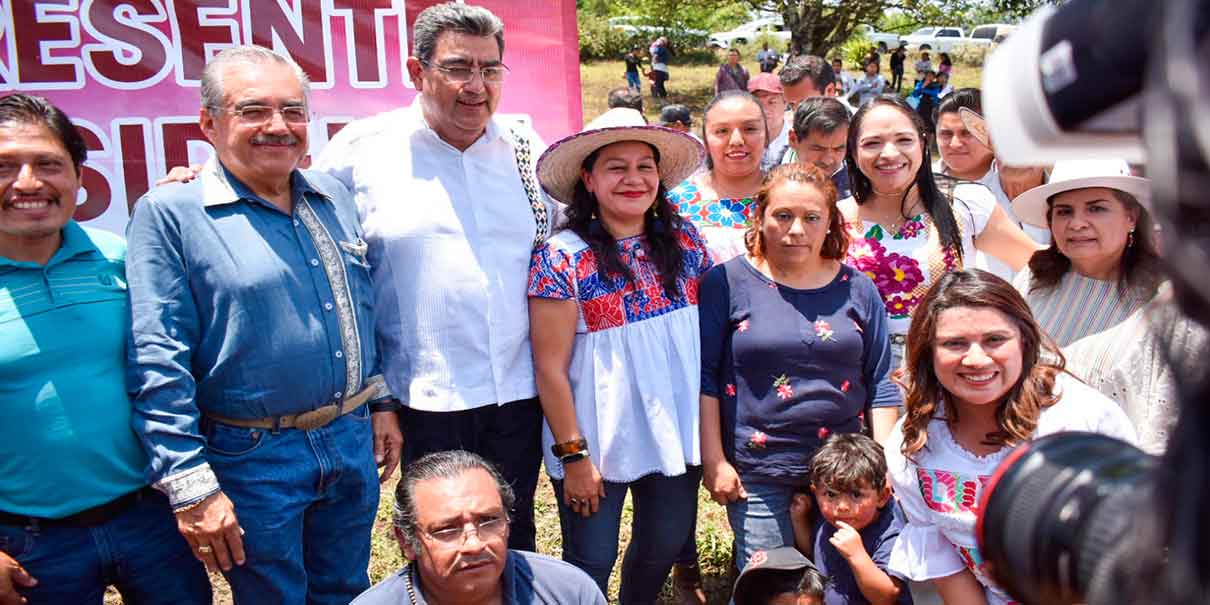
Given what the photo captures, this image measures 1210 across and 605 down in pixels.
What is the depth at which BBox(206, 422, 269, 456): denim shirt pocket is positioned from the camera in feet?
7.62

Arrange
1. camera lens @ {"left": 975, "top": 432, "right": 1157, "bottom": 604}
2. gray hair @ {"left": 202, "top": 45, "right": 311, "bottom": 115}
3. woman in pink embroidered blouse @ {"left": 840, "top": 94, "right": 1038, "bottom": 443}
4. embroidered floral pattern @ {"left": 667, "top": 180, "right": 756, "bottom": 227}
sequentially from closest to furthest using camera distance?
1. camera lens @ {"left": 975, "top": 432, "right": 1157, "bottom": 604}
2. gray hair @ {"left": 202, "top": 45, "right": 311, "bottom": 115}
3. woman in pink embroidered blouse @ {"left": 840, "top": 94, "right": 1038, "bottom": 443}
4. embroidered floral pattern @ {"left": 667, "top": 180, "right": 756, "bottom": 227}

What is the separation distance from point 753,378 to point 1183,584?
2.21 metres

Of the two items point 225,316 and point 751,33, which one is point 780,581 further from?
point 751,33

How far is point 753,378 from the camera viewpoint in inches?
110

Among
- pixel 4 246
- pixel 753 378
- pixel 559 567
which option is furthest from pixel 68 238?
pixel 753 378

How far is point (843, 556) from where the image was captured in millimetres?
2783

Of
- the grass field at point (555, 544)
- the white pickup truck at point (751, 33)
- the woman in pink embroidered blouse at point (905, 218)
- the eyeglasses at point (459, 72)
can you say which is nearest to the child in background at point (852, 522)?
the woman in pink embroidered blouse at point (905, 218)

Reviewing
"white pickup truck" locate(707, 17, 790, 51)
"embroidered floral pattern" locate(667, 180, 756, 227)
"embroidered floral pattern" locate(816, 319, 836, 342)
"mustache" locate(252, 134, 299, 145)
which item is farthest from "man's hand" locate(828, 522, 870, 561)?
"white pickup truck" locate(707, 17, 790, 51)

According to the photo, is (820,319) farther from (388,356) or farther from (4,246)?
(4,246)

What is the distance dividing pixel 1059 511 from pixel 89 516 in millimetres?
2135

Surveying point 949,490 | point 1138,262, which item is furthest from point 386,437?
point 1138,262

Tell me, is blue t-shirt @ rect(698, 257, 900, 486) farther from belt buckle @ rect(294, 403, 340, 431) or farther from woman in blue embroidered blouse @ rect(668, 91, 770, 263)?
belt buckle @ rect(294, 403, 340, 431)

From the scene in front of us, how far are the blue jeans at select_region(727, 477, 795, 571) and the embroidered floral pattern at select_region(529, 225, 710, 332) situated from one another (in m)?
0.60

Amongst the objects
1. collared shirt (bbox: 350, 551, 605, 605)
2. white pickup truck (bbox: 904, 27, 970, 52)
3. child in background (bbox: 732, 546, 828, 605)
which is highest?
white pickup truck (bbox: 904, 27, 970, 52)
